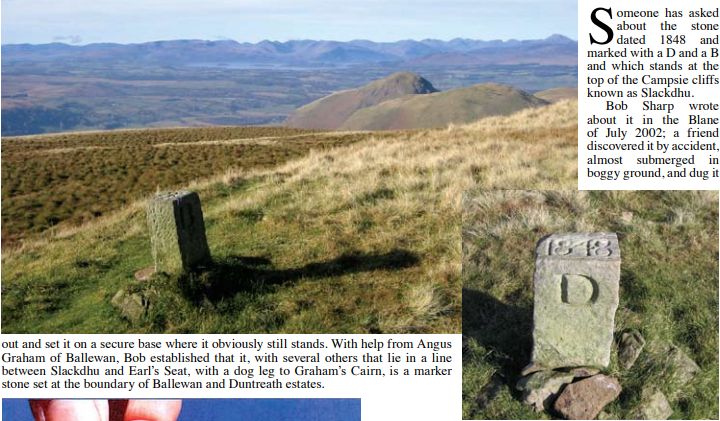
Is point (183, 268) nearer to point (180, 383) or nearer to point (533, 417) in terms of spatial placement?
point (180, 383)

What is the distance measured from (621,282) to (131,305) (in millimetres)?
5242

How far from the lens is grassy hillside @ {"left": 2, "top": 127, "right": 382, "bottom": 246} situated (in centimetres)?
1446

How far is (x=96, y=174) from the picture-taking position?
21547 mm

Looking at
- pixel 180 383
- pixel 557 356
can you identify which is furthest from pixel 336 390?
pixel 557 356

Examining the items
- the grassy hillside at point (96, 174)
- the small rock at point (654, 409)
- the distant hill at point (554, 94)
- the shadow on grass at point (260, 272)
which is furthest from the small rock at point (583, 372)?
the distant hill at point (554, 94)

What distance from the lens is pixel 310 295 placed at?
6180 mm

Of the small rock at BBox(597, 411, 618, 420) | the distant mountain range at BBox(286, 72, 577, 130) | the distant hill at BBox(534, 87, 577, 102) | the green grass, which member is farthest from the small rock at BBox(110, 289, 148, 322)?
the distant mountain range at BBox(286, 72, 577, 130)

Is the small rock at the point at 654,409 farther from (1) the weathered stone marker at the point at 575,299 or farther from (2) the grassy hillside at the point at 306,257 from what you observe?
(2) the grassy hillside at the point at 306,257

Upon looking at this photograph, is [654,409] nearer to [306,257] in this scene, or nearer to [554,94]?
[306,257]

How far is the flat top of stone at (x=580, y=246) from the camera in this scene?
4594mm

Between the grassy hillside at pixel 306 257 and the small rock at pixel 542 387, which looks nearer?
the small rock at pixel 542 387

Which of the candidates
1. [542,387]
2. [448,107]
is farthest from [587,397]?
[448,107]

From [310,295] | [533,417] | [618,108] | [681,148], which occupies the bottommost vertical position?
[533,417]

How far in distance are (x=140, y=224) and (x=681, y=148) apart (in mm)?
8374
